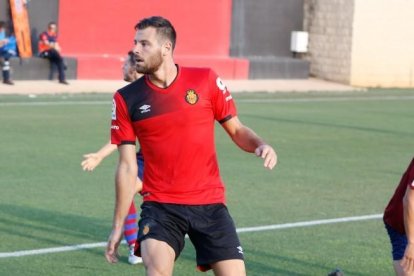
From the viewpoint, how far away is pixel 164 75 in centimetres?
739

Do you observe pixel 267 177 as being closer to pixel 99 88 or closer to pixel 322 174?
pixel 322 174

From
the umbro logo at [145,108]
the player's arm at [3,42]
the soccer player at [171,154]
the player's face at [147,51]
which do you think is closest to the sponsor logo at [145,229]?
the soccer player at [171,154]

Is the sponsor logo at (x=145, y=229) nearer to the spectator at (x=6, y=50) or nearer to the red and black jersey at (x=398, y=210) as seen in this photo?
the red and black jersey at (x=398, y=210)

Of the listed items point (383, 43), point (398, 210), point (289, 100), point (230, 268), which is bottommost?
point (289, 100)

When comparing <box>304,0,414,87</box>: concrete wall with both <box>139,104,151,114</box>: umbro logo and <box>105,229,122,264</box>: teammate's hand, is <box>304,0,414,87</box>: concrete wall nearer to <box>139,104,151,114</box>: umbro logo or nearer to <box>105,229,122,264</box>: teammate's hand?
<box>139,104,151,114</box>: umbro logo

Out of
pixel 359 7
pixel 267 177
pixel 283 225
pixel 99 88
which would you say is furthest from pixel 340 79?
pixel 283 225

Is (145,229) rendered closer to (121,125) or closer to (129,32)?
(121,125)

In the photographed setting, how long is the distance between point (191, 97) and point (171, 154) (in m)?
0.39

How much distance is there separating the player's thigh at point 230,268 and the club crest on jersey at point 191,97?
105 centimetres

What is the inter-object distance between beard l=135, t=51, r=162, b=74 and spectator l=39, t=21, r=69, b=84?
2333 centimetres

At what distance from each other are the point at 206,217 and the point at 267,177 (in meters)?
8.07

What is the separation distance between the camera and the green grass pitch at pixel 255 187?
1038 cm

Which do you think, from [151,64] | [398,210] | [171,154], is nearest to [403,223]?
[398,210]

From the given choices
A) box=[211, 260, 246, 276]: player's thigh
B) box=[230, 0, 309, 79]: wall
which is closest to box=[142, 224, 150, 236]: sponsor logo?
box=[211, 260, 246, 276]: player's thigh
